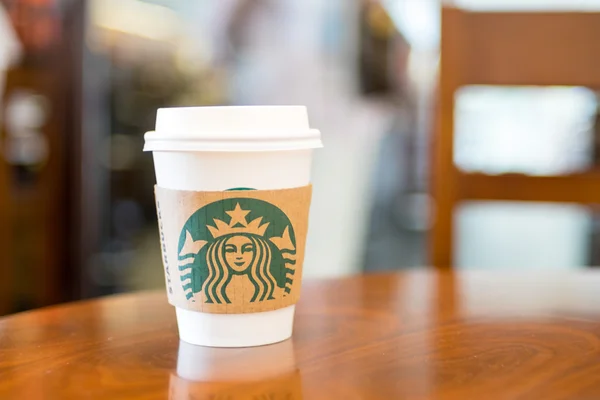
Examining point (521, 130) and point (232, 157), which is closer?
point (232, 157)

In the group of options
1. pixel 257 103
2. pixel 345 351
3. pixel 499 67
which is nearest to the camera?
pixel 345 351

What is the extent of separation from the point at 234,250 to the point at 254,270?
0.07 feet

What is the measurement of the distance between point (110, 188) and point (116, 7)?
0.68m

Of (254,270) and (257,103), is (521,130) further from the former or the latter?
(254,270)

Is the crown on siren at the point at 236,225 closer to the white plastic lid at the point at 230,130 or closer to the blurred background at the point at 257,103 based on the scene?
the white plastic lid at the point at 230,130

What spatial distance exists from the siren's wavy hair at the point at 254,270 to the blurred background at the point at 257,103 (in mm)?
1874

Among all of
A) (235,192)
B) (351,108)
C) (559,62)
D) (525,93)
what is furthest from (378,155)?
(235,192)

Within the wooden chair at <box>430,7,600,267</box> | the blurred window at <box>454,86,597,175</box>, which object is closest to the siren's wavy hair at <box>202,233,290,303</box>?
the wooden chair at <box>430,7,600,267</box>

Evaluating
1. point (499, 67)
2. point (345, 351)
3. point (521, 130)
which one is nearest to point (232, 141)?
point (345, 351)

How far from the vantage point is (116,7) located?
2.82 m

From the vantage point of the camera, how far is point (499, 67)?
1.17 meters

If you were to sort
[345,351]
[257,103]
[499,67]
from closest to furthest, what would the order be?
[345,351], [499,67], [257,103]

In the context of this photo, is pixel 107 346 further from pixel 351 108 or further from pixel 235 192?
pixel 351 108

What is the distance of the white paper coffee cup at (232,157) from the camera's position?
21.4 inches
